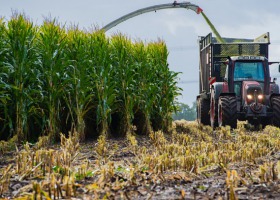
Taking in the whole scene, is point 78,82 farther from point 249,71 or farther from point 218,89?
point 249,71

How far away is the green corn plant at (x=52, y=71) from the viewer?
31.5ft

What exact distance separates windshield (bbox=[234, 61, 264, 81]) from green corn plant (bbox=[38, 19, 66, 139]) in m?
6.07

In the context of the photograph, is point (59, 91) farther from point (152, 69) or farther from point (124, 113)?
point (152, 69)

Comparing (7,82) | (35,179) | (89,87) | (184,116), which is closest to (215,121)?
(89,87)

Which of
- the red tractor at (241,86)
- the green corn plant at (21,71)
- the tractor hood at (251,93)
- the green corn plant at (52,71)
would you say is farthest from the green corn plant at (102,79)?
the tractor hood at (251,93)

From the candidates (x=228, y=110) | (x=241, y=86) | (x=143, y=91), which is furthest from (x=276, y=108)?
(x=143, y=91)

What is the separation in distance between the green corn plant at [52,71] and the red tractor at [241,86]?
5.10m

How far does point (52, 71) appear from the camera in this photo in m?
9.69

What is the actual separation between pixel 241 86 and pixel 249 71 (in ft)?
1.92

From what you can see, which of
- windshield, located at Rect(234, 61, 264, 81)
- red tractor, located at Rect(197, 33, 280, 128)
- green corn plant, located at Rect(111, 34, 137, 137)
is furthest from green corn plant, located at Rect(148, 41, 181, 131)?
windshield, located at Rect(234, 61, 264, 81)

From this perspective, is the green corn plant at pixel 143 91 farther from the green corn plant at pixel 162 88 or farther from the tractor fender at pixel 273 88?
the tractor fender at pixel 273 88

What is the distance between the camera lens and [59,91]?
968 cm

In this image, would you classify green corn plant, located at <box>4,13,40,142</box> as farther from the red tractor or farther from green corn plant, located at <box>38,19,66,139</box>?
the red tractor

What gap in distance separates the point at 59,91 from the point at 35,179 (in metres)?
5.06
